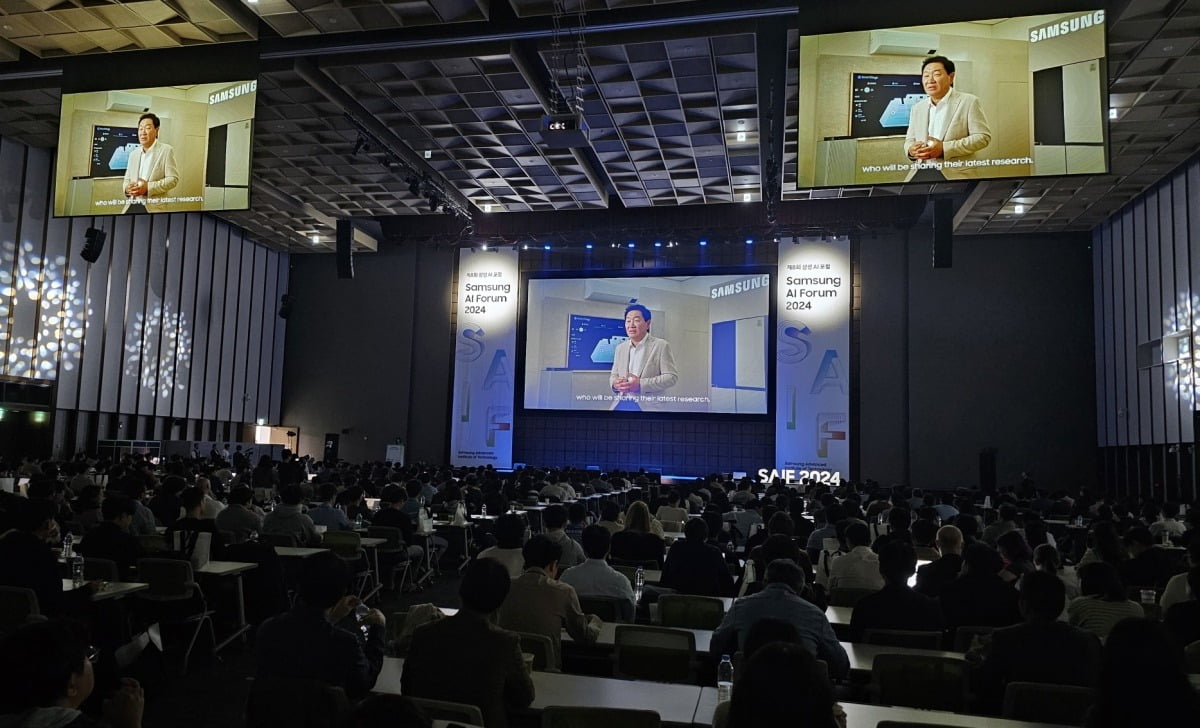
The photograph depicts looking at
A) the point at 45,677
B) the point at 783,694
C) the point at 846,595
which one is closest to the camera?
the point at 783,694

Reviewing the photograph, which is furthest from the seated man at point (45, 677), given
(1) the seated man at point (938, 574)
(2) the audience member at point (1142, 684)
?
(1) the seated man at point (938, 574)

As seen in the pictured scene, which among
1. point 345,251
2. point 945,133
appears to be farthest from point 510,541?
point 345,251

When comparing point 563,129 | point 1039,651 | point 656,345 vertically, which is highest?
point 563,129

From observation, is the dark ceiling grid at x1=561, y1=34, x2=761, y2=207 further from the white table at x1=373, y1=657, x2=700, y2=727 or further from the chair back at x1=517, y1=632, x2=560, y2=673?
the white table at x1=373, y1=657, x2=700, y2=727

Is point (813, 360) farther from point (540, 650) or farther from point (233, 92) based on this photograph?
point (540, 650)

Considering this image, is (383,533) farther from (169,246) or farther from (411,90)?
(169,246)

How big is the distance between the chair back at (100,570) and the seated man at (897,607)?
471 centimetres

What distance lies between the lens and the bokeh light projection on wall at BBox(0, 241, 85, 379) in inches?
656

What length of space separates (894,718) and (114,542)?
17.8 ft

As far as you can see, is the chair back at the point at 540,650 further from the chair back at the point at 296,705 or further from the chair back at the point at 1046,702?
the chair back at the point at 1046,702

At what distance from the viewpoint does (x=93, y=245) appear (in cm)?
1736

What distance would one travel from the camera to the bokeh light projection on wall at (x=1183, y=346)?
592 inches

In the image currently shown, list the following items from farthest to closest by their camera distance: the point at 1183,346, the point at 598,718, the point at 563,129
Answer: the point at 1183,346 → the point at 563,129 → the point at 598,718

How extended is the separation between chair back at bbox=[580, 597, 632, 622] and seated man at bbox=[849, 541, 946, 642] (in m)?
1.32
